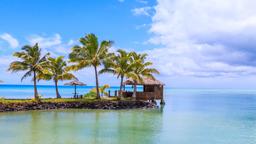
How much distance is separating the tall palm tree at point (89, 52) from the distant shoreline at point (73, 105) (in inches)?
86.7

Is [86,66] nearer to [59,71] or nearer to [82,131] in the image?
[59,71]

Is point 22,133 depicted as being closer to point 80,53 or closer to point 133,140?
point 133,140

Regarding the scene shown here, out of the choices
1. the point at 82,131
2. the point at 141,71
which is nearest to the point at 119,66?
the point at 141,71

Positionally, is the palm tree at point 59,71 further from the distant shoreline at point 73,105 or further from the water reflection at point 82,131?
the water reflection at point 82,131

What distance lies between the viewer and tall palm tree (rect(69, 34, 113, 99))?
30.2 meters

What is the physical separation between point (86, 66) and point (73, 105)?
163 inches

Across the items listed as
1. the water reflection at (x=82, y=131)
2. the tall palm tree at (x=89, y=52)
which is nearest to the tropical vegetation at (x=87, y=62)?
the tall palm tree at (x=89, y=52)

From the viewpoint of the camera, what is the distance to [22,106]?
2656 cm

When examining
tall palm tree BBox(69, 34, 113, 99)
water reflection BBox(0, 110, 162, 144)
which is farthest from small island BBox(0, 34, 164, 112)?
water reflection BBox(0, 110, 162, 144)

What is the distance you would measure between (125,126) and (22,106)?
1147cm

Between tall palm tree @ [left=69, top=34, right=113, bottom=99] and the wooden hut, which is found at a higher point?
tall palm tree @ [left=69, top=34, right=113, bottom=99]

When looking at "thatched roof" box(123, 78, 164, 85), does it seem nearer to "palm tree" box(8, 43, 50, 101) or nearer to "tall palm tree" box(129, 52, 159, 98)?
"tall palm tree" box(129, 52, 159, 98)

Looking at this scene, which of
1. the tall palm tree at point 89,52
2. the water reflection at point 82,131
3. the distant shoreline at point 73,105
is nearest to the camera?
the water reflection at point 82,131

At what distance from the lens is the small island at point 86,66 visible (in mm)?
27719
